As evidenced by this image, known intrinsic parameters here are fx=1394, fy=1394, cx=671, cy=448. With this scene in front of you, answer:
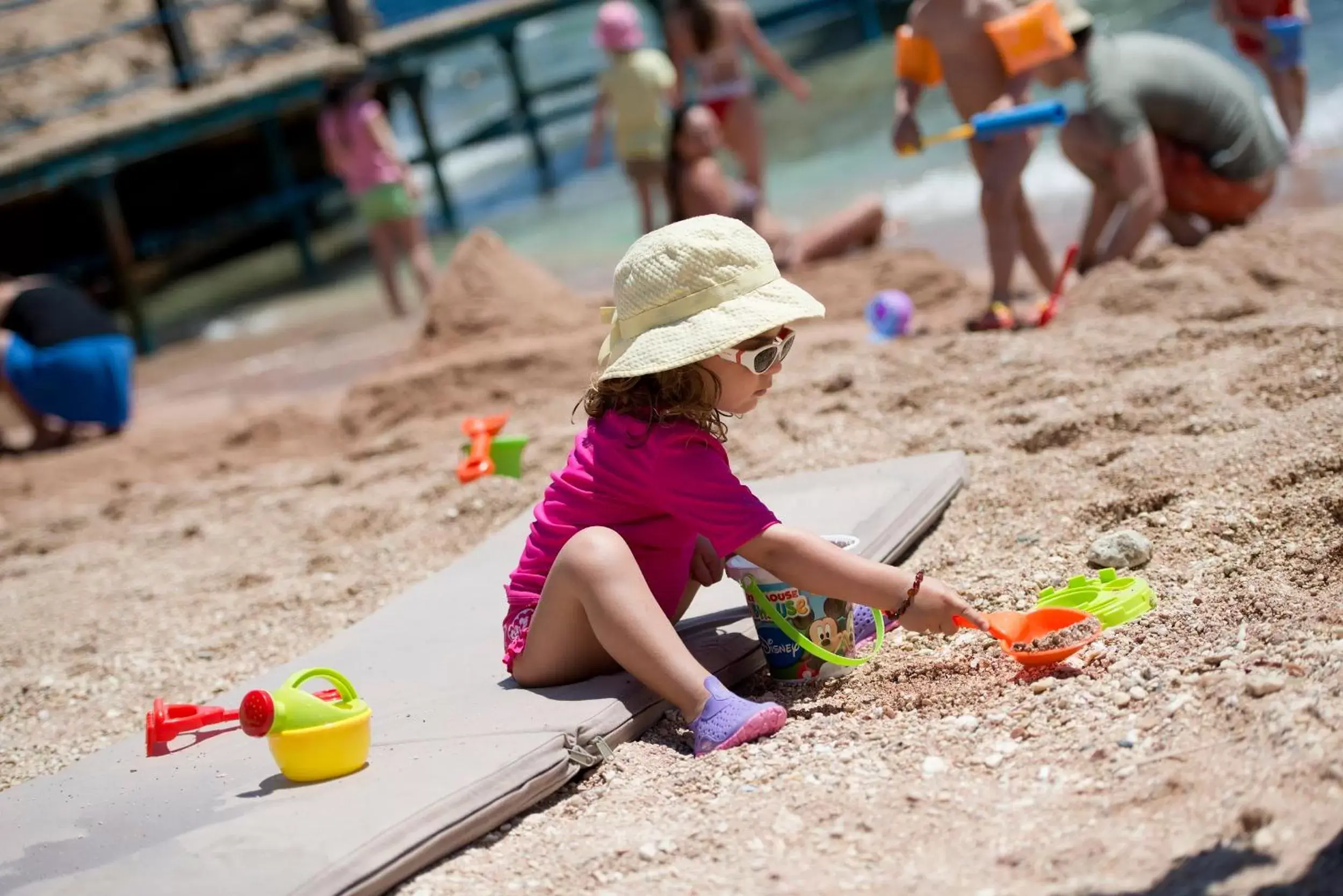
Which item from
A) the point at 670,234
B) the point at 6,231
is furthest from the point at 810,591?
the point at 6,231

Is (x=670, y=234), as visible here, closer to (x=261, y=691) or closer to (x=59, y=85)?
(x=261, y=691)

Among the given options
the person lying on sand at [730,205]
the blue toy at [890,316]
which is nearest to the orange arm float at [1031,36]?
the blue toy at [890,316]

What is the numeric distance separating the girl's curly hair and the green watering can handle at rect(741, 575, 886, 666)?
Answer: 29 cm

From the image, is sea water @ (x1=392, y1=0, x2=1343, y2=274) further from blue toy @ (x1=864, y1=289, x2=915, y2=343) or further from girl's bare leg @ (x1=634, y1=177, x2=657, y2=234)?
blue toy @ (x1=864, y1=289, x2=915, y2=343)

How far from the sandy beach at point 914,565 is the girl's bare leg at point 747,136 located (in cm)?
146

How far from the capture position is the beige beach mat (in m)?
2.10

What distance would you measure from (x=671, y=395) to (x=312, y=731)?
830 mm

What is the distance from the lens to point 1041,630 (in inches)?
97.7

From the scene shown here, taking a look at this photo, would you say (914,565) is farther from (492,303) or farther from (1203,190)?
(492,303)

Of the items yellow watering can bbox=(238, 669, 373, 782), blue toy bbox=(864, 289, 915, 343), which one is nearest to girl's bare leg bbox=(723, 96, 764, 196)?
blue toy bbox=(864, 289, 915, 343)

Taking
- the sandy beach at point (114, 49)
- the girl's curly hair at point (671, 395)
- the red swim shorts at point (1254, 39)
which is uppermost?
the sandy beach at point (114, 49)

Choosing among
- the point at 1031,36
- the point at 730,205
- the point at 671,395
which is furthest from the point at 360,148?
the point at 671,395

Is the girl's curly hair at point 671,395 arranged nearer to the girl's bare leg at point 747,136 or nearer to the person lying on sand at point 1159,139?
the person lying on sand at point 1159,139

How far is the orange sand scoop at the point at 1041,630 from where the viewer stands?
2.44 metres
